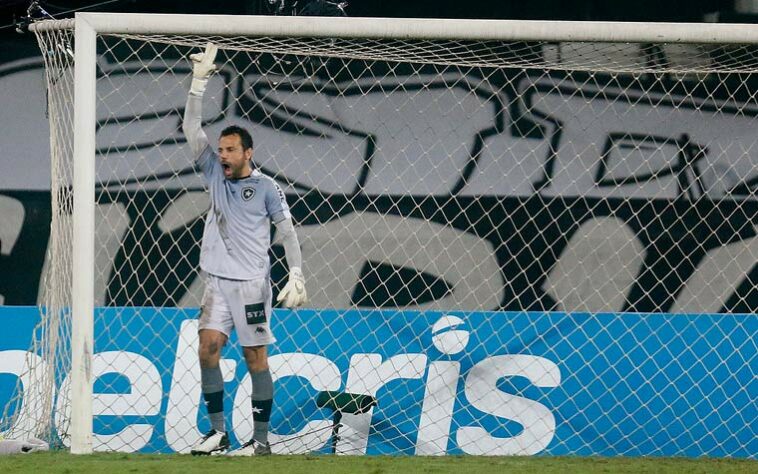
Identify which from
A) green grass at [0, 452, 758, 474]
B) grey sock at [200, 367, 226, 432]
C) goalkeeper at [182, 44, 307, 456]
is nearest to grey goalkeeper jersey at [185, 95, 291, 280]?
goalkeeper at [182, 44, 307, 456]

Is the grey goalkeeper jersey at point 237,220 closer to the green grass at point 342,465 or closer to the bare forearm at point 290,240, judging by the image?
the bare forearm at point 290,240

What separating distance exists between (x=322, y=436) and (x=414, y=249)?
1.18 meters

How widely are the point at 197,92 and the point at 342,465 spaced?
4.91 ft

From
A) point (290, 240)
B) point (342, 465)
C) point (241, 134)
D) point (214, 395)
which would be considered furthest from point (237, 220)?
point (342, 465)

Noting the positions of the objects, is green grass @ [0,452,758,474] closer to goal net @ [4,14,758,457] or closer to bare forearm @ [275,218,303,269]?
bare forearm @ [275,218,303,269]

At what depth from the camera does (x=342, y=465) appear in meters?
4.54

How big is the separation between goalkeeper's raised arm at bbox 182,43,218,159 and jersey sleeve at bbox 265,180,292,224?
0.32 meters

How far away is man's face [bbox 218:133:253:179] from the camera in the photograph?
4883mm

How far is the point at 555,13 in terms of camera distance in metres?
6.57

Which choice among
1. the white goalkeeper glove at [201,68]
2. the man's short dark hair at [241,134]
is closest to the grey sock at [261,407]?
the man's short dark hair at [241,134]

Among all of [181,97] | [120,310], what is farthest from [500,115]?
[120,310]

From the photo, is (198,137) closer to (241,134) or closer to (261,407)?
(241,134)

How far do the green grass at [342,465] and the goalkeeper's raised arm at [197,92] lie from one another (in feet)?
3.98

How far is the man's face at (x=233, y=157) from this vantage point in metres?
4.88
